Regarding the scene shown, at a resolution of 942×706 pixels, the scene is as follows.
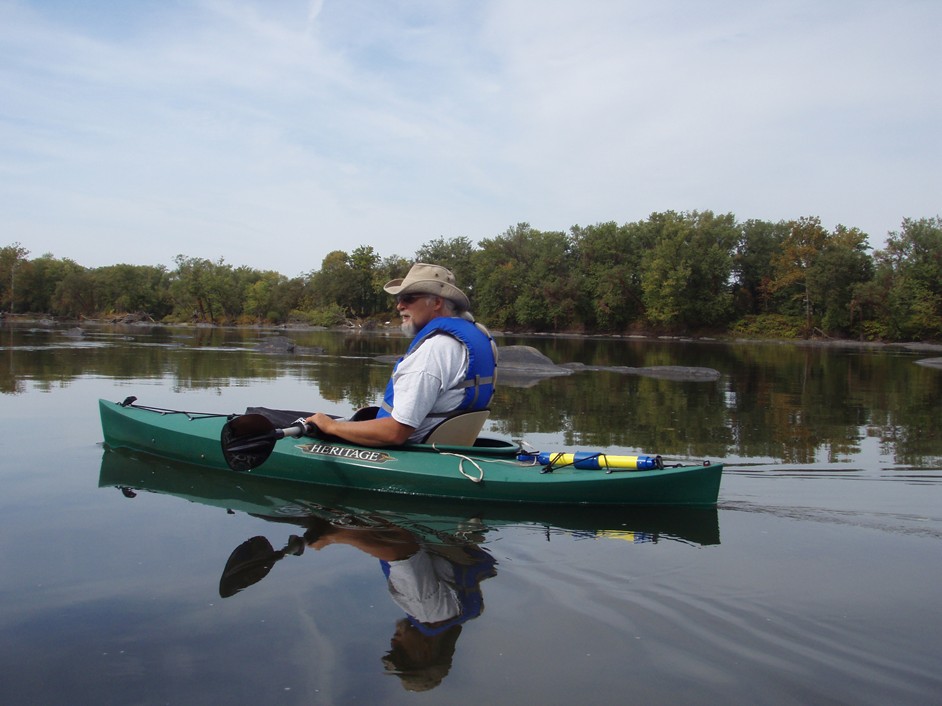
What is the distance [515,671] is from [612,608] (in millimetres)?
934

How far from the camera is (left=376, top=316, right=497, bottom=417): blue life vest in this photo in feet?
19.2

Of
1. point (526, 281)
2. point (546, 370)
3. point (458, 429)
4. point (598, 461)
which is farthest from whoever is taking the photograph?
point (526, 281)

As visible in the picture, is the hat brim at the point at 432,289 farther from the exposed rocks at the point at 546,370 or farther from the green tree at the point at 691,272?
the green tree at the point at 691,272

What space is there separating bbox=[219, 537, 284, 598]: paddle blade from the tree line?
181 feet

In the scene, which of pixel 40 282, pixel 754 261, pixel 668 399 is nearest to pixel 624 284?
pixel 754 261

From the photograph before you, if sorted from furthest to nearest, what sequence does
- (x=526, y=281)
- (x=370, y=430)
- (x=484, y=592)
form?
(x=526, y=281) < (x=370, y=430) < (x=484, y=592)

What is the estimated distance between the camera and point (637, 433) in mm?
10219

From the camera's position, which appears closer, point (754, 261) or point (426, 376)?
point (426, 376)

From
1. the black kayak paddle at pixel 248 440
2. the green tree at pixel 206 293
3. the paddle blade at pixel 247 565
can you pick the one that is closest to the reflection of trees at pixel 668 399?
the black kayak paddle at pixel 248 440

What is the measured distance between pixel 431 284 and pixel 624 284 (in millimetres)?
59441

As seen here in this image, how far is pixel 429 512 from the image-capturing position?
594cm

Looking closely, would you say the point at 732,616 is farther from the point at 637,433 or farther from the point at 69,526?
the point at 637,433

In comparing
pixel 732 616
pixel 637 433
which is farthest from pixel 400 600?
pixel 637 433

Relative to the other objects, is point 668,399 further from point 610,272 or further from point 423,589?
point 610,272
